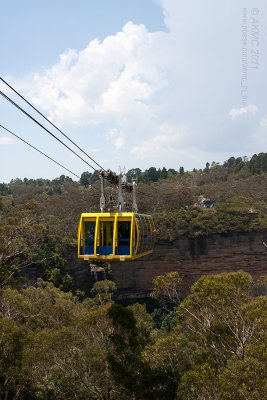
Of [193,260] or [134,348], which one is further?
[193,260]

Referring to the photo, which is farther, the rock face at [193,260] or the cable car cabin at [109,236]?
the rock face at [193,260]

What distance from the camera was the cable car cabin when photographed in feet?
38.4

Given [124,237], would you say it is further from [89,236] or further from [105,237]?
[89,236]

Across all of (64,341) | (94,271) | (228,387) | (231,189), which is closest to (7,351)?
(64,341)

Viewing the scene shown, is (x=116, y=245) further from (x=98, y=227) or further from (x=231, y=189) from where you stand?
(x=231, y=189)

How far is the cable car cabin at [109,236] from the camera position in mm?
11703

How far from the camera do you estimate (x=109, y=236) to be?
11.8m

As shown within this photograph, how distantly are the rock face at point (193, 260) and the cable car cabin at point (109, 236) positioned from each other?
1383 inches

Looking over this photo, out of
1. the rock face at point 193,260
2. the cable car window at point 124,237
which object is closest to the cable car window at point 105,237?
the cable car window at point 124,237

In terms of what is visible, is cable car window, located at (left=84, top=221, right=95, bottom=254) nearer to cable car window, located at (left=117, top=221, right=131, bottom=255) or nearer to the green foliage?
cable car window, located at (left=117, top=221, right=131, bottom=255)

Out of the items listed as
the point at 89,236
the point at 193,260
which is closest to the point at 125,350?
the point at 89,236

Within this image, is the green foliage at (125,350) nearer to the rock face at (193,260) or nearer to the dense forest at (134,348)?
the dense forest at (134,348)

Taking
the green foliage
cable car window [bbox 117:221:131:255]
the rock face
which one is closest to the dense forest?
the green foliage

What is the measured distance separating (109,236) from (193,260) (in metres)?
36.4
